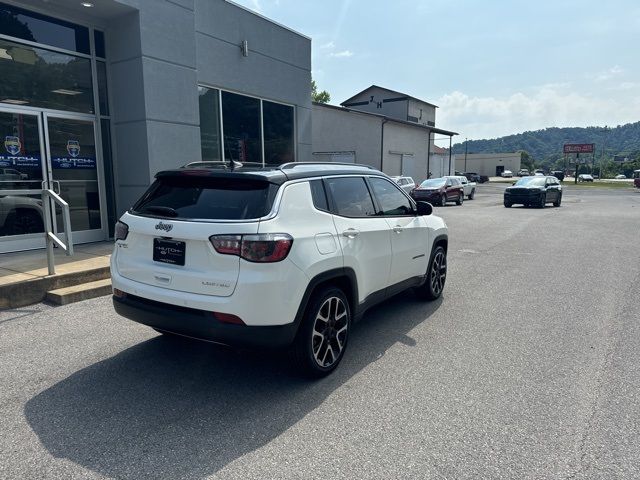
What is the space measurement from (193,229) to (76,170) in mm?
6913

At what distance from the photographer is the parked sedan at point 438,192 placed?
24547 mm

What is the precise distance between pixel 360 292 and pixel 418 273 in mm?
1519

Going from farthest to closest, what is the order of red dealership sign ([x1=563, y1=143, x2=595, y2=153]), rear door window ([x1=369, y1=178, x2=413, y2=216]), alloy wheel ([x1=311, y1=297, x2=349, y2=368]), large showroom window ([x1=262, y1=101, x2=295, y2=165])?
red dealership sign ([x1=563, y1=143, x2=595, y2=153])
large showroom window ([x1=262, y1=101, x2=295, y2=165])
rear door window ([x1=369, y1=178, x2=413, y2=216])
alloy wheel ([x1=311, y1=297, x2=349, y2=368])

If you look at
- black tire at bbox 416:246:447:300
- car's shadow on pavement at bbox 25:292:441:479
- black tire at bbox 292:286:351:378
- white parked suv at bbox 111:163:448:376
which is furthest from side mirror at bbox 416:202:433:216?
black tire at bbox 292:286:351:378

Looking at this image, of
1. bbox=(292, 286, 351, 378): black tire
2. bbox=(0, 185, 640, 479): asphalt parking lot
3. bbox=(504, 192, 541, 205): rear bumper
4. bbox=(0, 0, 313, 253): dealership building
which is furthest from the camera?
bbox=(504, 192, 541, 205): rear bumper

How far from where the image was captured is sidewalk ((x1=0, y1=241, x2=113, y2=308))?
226 inches

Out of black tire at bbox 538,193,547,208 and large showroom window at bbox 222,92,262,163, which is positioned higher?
large showroom window at bbox 222,92,262,163

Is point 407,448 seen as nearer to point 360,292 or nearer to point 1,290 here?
point 360,292

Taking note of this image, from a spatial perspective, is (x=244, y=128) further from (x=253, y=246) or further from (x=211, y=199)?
(x=253, y=246)

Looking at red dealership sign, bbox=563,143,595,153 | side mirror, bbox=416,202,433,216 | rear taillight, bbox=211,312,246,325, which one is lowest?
rear taillight, bbox=211,312,246,325

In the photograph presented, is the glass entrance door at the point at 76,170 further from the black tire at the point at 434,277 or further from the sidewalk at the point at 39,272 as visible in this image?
the black tire at the point at 434,277

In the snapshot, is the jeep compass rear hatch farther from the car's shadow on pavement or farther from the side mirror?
the side mirror

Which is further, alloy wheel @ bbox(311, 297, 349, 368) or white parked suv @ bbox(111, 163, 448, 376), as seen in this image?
alloy wheel @ bbox(311, 297, 349, 368)

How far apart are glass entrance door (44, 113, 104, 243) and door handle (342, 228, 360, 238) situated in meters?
6.68
